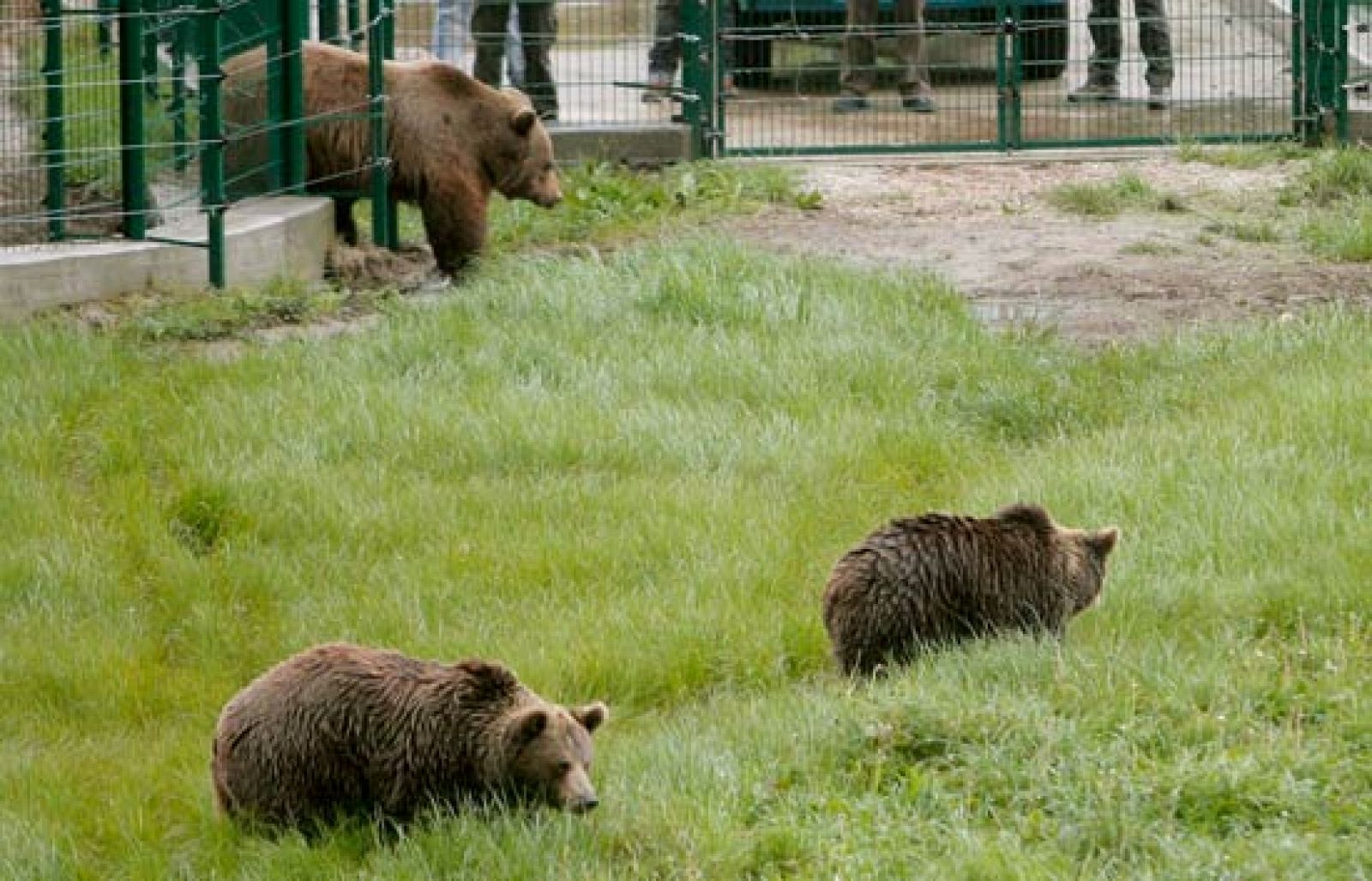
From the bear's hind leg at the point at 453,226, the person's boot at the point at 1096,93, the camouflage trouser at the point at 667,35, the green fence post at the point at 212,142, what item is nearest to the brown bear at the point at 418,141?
the bear's hind leg at the point at 453,226

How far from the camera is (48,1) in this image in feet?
42.9

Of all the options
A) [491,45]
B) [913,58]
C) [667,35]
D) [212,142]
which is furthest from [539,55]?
[212,142]

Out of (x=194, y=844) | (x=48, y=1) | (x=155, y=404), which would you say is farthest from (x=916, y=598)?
(x=48, y=1)

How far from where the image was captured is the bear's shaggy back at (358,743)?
21.2 feet

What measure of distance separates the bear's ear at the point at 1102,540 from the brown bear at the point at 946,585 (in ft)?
0.34

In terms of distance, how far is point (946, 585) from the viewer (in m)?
7.49

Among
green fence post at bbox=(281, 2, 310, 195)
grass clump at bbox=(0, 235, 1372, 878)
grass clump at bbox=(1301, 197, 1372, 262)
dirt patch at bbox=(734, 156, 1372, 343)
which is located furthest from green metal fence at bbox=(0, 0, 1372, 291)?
grass clump at bbox=(1301, 197, 1372, 262)

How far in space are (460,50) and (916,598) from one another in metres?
12.0

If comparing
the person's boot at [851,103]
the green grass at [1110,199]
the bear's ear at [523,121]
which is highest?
the person's boot at [851,103]

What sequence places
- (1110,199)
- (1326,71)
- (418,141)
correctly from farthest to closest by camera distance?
1. (1326,71)
2. (1110,199)
3. (418,141)

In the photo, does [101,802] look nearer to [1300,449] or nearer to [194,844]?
[194,844]

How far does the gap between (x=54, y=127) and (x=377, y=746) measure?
Result: 730cm

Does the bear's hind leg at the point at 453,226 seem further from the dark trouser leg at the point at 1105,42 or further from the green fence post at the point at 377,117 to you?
the dark trouser leg at the point at 1105,42

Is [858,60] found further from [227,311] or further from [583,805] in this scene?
[583,805]
